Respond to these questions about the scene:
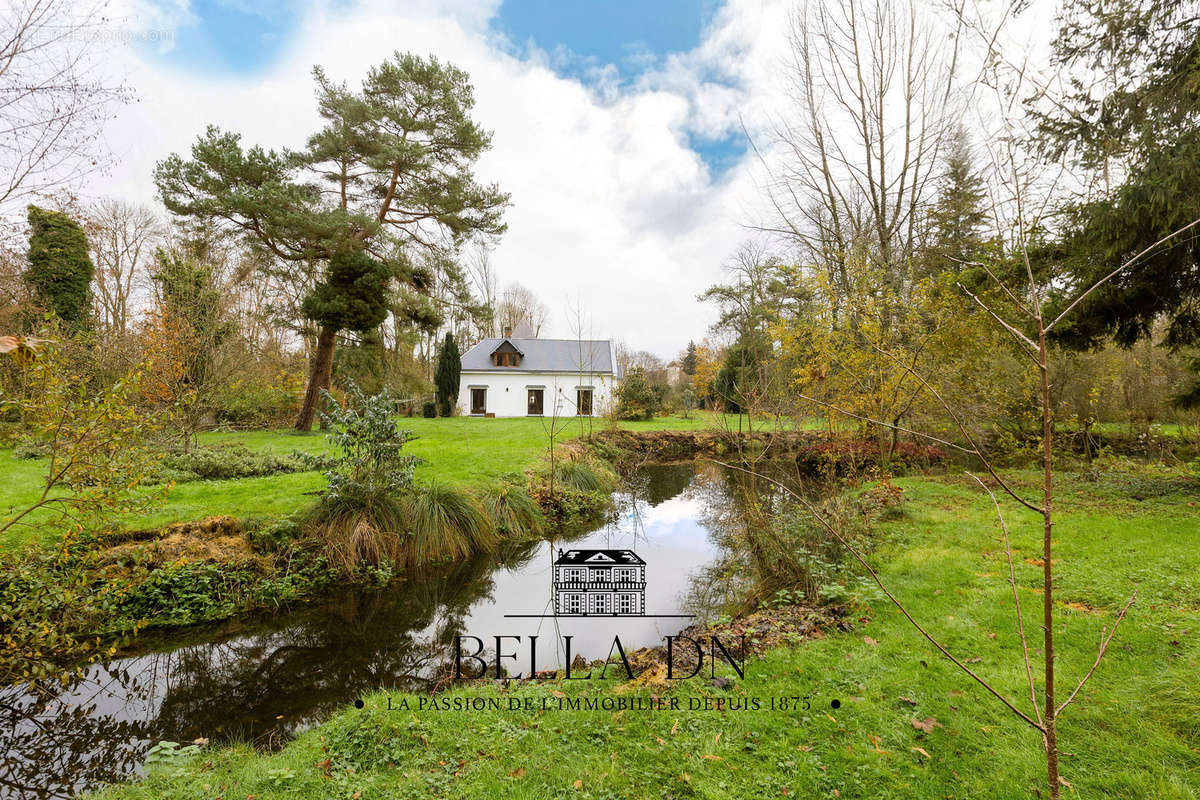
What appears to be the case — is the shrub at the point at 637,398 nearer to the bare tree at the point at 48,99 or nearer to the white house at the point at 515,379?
the white house at the point at 515,379

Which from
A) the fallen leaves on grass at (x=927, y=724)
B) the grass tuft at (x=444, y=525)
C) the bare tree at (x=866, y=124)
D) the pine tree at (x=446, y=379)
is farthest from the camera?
the pine tree at (x=446, y=379)

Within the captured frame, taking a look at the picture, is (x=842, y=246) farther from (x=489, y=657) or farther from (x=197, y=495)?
(x=197, y=495)

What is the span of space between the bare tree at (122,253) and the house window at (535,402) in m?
15.9

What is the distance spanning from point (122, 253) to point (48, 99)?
1873cm

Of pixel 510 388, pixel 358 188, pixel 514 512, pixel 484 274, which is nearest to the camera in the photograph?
pixel 514 512

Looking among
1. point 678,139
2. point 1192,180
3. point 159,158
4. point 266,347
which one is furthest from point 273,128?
point 1192,180

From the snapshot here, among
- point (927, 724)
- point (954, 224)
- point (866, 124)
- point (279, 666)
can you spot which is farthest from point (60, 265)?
point (954, 224)

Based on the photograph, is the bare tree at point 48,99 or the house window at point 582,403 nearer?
the bare tree at point 48,99

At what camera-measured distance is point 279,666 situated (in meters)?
4.39

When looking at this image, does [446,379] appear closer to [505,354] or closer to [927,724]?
[505,354]

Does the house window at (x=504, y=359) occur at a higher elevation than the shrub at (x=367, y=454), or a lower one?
higher

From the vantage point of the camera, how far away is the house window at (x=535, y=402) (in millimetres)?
26297

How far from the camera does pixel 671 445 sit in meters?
17.7

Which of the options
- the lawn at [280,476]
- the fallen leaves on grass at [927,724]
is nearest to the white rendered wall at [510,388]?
the lawn at [280,476]
